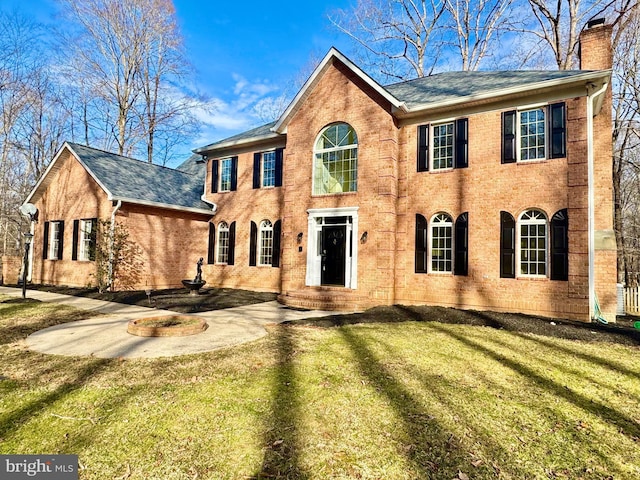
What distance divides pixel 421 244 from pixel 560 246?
364 centimetres

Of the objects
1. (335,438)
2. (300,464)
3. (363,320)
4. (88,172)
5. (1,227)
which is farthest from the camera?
(1,227)

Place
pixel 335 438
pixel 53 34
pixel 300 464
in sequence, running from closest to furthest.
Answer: pixel 300 464 < pixel 335 438 < pixel 53 34

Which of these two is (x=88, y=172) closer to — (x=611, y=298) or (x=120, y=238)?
(x=120, y=238)

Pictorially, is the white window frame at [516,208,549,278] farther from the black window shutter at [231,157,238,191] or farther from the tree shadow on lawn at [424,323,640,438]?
the black window shutter at [231,157,238,191]

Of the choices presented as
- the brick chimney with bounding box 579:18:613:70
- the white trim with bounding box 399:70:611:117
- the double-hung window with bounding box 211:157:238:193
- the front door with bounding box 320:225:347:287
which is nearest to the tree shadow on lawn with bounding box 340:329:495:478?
the front door with bounding box 320:225:347:287

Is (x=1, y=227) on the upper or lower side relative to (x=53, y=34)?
lower

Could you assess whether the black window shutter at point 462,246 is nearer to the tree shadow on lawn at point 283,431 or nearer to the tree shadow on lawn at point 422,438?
the tree shadow on lawn at point 422,438

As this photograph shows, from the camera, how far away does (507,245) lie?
9875 mm

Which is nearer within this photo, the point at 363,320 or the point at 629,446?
the point at 629,446

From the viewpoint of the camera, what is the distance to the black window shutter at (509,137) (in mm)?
10008

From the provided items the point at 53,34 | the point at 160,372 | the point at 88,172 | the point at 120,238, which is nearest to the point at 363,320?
the point at 160,372

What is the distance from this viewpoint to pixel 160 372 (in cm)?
462

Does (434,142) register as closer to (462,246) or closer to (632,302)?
(462,246)

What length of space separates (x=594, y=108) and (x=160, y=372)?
505 inches
